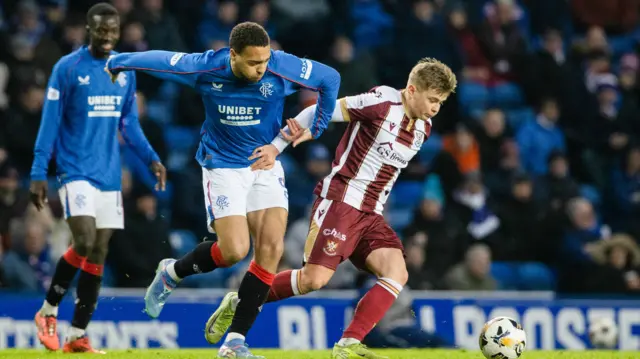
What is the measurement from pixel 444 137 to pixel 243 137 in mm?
7736

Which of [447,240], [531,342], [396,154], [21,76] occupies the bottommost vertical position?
[531,342]

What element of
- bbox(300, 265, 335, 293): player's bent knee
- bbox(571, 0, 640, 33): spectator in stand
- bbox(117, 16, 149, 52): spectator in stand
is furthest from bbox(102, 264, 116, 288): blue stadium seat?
bbox(571, 0, 640, 33): spectator in stand

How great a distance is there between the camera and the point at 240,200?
874 centimetres

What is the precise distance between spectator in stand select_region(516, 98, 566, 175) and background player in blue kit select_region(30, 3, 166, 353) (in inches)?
312

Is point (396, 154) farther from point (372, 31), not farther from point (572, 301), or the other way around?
point (372, 31)

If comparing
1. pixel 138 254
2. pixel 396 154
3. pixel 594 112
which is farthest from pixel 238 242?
pixel 594 112

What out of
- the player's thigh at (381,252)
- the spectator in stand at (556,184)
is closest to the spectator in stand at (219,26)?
the spectator in stand at (556,184)

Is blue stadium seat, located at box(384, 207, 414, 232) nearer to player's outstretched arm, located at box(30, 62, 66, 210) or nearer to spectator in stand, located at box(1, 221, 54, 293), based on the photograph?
spectator in stand, located at box(1, 221, 54, 293)

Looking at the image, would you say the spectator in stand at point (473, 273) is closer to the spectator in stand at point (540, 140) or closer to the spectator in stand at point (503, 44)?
the spectator in stand at point (540, 140)

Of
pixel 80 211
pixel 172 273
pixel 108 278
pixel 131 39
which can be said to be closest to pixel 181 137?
pixel 131 39

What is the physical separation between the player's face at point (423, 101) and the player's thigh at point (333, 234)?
91 cm

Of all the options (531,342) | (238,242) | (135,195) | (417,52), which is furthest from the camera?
(417,52)

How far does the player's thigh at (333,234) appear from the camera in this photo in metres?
9.03

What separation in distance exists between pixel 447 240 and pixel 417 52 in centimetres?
348
